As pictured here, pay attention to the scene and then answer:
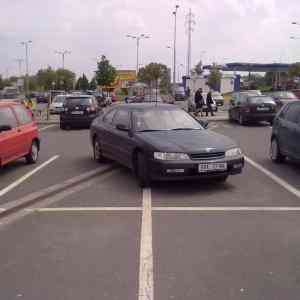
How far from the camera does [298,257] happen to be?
16.6 feet

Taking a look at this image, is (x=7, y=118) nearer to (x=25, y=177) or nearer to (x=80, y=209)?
(x=25, y=177)

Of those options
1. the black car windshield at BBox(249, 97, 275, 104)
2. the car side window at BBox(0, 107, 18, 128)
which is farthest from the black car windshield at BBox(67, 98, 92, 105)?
the car side window at BBox(0, 107, 18, 128)

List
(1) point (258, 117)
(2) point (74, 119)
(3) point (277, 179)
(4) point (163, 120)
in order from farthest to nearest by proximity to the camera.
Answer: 1. (1) point (258, 117)
2. (2) point (74, 119)
3. (4) point (163, 120)
4. (3) point (277, 179)

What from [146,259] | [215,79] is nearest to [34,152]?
[146,259]

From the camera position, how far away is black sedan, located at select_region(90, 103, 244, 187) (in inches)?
320

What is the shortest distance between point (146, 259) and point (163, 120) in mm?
5042

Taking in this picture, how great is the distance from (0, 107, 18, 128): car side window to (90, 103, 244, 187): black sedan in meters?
1.92

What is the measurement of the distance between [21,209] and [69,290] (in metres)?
3.20

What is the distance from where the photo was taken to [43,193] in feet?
26.8

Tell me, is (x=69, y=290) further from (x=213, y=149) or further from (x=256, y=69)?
(x=256, y=69)

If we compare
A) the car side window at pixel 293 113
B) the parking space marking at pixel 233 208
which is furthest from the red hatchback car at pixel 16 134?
the car side window at pixel 293 113

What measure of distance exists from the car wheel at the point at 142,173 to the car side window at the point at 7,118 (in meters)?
3.26

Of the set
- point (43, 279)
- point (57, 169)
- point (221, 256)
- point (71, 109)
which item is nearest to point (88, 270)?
point (43, 279)

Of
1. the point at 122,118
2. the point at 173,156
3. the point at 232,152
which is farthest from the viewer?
the point at 122,118
